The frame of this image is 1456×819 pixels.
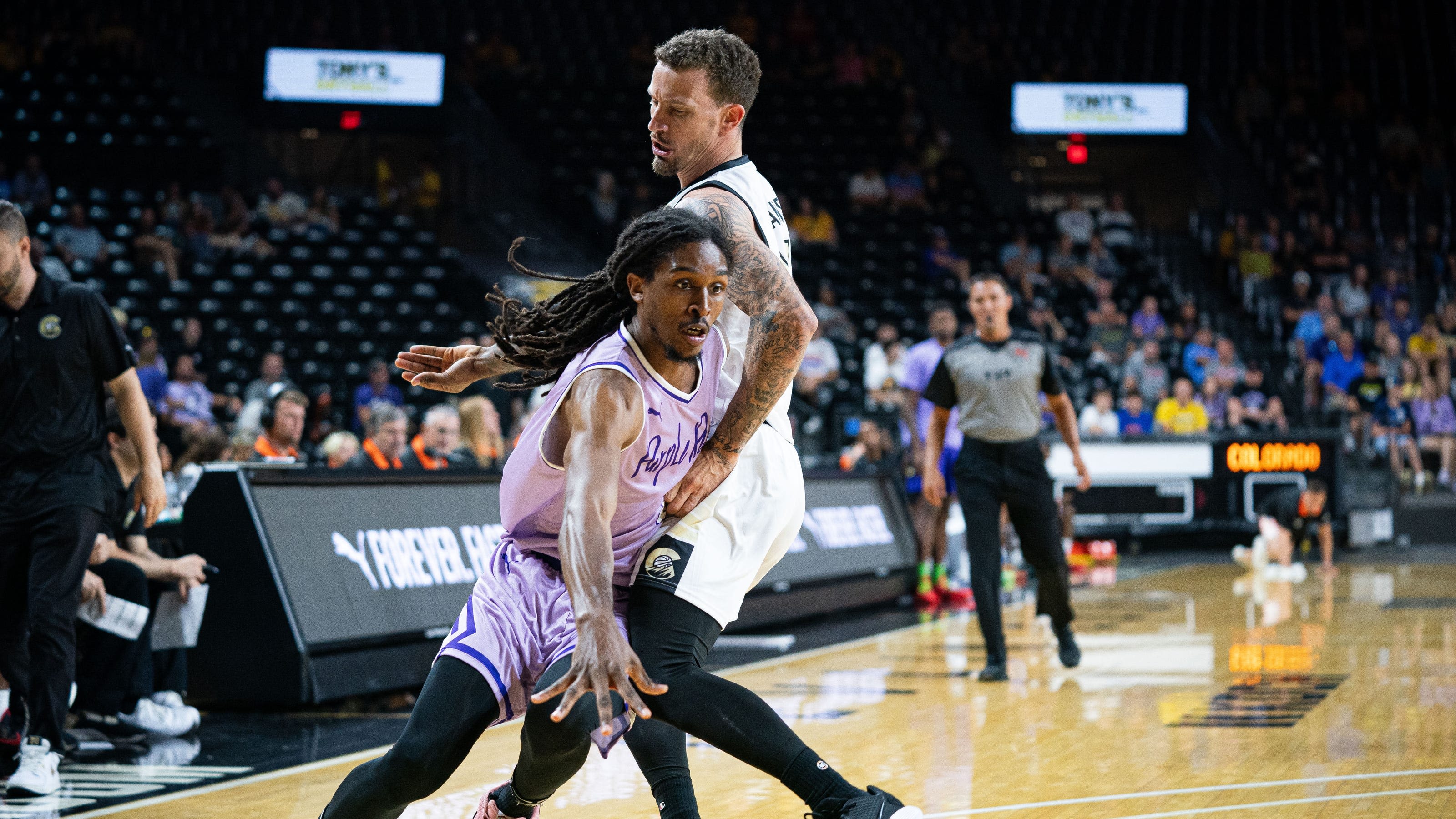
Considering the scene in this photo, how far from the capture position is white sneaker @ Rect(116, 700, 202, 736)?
5742mm

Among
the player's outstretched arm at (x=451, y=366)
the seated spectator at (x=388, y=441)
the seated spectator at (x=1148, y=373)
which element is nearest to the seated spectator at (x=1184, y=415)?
the seated spectator at (x=1148, y=373)

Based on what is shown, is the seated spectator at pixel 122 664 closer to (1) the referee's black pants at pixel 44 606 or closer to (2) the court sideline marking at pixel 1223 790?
(1) the referee's black pants at pixel 44 606

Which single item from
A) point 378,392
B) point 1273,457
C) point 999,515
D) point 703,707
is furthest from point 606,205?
point 703,707

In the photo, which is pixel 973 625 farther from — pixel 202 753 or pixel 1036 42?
pixel 1036 42

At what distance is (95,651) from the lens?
5785 mm

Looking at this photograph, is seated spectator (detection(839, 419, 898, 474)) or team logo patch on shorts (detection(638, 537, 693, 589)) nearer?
team logo patch on shorts (detection(638, 537, 693, 589))

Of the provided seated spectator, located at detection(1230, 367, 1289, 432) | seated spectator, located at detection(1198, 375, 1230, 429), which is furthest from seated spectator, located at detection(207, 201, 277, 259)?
seated spectator, located at detection(1230, 367, 1289, 432)

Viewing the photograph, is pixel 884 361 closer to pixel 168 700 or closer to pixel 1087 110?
pixel 1087 110

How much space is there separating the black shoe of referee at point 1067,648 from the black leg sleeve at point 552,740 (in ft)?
15.3

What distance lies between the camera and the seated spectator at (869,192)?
21.0 m

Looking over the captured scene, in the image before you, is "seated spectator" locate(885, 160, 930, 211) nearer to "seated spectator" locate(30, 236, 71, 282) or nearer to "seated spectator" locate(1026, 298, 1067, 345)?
"seated spectator" locate(1026, 298, 1067, 345)

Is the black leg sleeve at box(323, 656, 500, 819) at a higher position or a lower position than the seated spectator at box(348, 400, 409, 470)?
lower

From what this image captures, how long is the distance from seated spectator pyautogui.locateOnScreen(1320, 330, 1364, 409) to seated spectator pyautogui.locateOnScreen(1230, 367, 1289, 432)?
79 cm

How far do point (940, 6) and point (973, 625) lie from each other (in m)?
17.5
